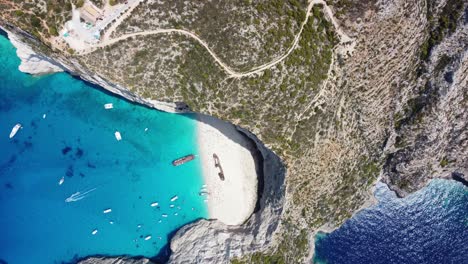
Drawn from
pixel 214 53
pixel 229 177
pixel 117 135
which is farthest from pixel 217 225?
pixel 214 53

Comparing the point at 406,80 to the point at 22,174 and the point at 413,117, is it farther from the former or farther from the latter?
the point at 22,174

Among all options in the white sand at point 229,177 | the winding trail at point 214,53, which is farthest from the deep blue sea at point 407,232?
the winding trail at point 214,53

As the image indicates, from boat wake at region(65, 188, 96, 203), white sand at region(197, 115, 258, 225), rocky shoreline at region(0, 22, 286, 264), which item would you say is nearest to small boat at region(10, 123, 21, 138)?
rocky shoreline at region(0, 22, 286, 264)

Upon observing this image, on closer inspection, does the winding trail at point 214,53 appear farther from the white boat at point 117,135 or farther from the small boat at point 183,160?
the small boat at point 183,160

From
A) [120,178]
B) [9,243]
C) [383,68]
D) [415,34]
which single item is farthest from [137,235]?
[415,34]

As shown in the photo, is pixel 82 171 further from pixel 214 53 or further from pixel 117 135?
pixel 214 53

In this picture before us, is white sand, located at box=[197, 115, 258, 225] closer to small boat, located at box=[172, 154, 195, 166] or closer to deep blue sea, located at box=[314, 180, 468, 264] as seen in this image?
small boat, located at box=[172, 154, 195, 166]

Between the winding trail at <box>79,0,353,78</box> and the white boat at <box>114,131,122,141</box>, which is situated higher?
the winding trail at <box>79,0,353,78</box>
